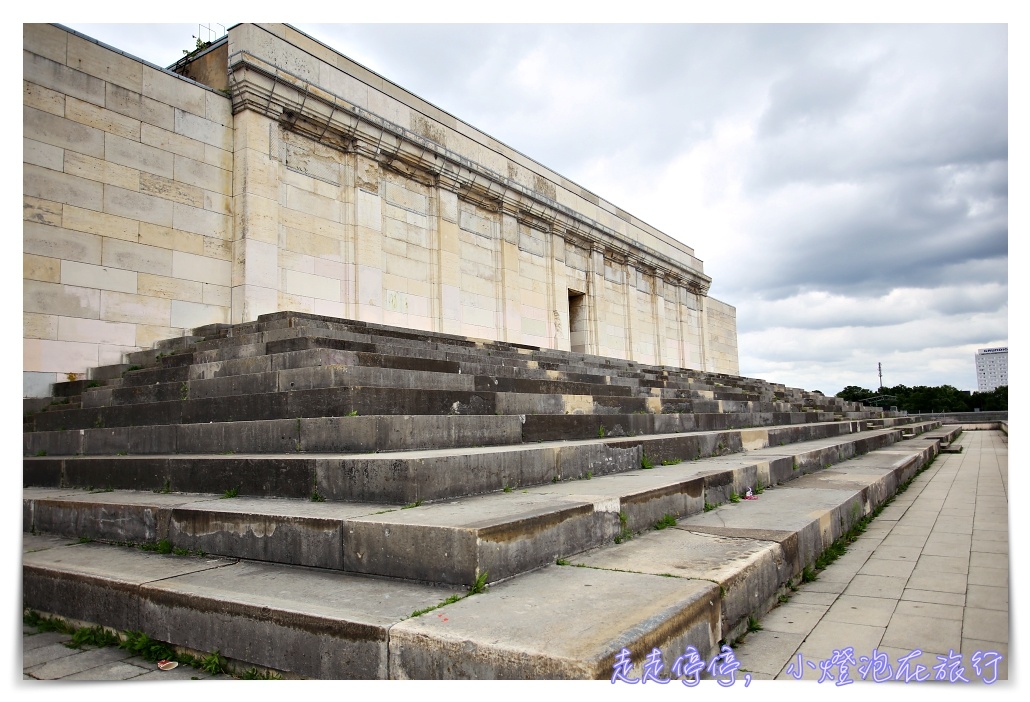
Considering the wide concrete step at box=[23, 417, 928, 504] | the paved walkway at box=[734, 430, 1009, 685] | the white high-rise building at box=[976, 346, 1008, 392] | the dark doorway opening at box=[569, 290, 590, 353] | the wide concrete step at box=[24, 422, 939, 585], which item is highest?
the dark doorway opening at box=[569, 290, 590, 353]

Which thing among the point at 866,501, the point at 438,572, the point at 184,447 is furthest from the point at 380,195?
the point at 438,572

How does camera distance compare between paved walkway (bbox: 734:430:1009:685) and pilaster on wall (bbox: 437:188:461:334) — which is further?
pilaster on wall (bbox: 437:188:461:334)

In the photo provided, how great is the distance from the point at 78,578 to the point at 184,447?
238cm

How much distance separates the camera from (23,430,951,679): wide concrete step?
2.17 m

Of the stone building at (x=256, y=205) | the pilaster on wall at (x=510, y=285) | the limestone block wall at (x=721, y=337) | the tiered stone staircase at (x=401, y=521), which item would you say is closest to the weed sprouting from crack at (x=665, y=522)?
the tiered stone staircase at (x=401, y=521)

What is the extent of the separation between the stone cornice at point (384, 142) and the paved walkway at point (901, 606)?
39.0 feet

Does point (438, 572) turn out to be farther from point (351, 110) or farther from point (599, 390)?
point (351, 110)

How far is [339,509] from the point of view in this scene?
3.60 m

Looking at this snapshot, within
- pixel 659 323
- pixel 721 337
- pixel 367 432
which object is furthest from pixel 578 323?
pixel 367 432

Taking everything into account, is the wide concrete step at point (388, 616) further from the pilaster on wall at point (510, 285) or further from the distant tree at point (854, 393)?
the distant tree at point (854, 393)

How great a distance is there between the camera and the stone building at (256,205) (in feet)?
31.2

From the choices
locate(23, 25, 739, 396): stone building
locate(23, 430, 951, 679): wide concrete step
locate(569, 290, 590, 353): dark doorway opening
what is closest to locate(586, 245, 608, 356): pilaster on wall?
locate(569, 290, 590, 353): dark doorway opening

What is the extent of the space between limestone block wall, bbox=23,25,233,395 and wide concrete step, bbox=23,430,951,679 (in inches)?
257

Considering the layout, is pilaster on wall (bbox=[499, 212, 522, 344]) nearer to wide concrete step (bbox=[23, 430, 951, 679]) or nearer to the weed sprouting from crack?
the weed sprouting from crack
